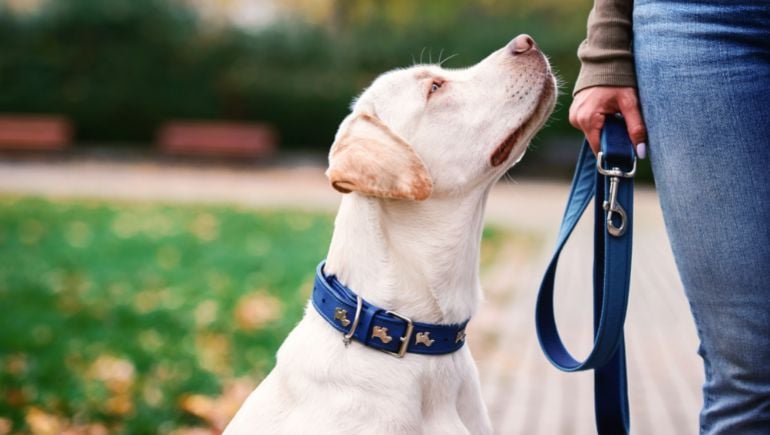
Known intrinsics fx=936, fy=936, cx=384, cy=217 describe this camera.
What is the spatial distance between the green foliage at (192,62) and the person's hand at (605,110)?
18985 millimetres

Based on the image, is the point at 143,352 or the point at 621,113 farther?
the point at 143,352

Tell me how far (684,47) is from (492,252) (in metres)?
8.53

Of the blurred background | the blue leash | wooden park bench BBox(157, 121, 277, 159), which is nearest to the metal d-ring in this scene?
the blue leash

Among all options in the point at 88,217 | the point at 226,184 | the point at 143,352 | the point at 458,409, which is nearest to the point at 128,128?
the point at 226,184

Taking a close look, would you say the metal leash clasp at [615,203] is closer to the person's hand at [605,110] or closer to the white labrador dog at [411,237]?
the person's hand at [605,110]

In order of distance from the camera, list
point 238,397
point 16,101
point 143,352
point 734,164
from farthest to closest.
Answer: point 16,101 → point 143,352 → point 238,397 → point 734,164

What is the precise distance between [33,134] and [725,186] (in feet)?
67.6

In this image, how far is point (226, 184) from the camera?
18.0m

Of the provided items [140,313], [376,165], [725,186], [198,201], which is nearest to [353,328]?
[376,165]

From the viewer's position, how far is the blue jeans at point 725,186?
2295mm

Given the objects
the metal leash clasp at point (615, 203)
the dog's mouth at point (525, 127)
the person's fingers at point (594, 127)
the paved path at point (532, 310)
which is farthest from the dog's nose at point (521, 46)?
the paved path at point (532, 310)

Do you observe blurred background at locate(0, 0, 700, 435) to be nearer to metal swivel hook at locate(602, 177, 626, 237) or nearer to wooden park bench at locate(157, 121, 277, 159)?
wooden park bench at locate(157, 121, 277, 159)

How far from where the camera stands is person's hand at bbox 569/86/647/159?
2.68 metres

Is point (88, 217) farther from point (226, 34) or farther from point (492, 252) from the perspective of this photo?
point (226, 34)
